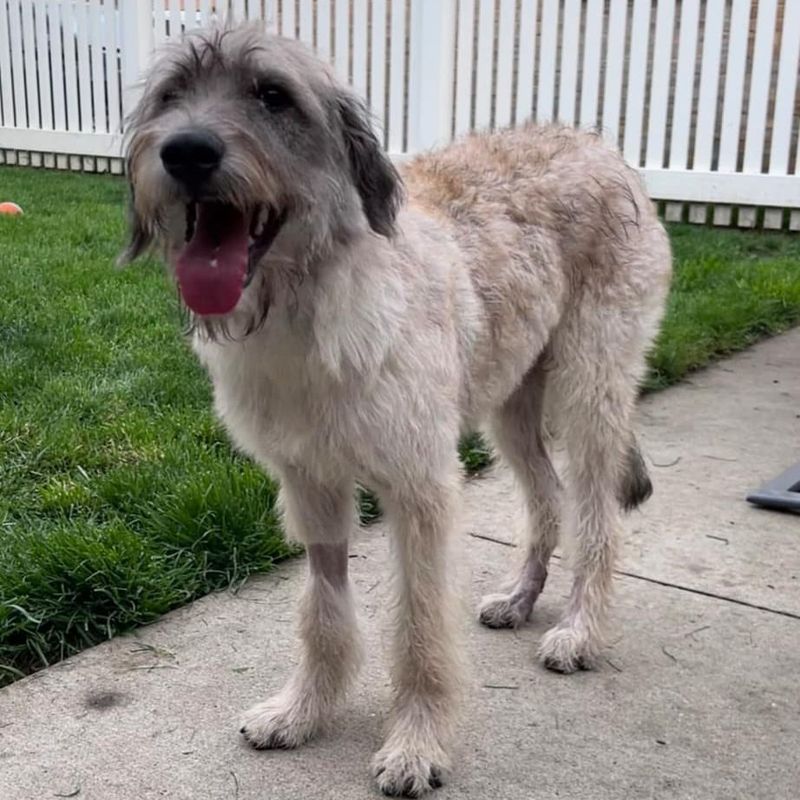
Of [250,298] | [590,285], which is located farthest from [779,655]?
[250,298]

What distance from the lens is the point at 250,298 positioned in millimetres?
2607

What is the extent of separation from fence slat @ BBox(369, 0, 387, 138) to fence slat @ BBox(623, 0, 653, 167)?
→ 7.57 feet

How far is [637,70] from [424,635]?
26.5 feet

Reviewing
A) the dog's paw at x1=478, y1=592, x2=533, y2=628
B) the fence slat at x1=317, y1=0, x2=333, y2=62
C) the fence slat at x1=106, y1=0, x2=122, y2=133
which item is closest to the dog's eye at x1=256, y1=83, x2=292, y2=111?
the dog's paw at x1=478, y1=592, x2=533, y2=628

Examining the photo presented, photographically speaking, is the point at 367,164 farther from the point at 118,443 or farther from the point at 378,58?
the point at 378,58

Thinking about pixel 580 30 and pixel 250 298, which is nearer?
pixel 250 298

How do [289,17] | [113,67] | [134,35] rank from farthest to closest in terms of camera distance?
[113,67] < [134,35] < [289,17]

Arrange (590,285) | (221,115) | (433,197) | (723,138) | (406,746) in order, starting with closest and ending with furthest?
(221,115), (406,746), (433,197), (590,285), (723,138)

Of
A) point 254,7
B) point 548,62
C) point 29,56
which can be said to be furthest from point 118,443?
point 29,56

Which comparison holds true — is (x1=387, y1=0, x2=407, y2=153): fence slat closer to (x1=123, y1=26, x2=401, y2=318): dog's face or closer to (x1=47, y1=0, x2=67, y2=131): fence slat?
(x1=47, y1=0, x2=67, y2=131): fence slat

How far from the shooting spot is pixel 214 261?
2.51 meters

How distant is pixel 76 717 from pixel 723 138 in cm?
829

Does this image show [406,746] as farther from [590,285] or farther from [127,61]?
[127,61]

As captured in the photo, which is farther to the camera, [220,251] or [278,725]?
[278,725]
